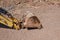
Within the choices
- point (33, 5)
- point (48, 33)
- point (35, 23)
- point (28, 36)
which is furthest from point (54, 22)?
point (33, 5)

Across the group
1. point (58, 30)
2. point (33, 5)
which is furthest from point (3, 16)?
point (33, 5)

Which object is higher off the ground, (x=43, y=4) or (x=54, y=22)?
(x=54, y=22)

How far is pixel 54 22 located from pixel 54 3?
490 centimetres

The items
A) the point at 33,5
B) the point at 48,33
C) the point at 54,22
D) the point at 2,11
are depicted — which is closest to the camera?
the point at 48,33

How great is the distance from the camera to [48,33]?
986 centimetres

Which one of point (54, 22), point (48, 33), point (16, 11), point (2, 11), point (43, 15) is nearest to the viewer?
point (48, 33)

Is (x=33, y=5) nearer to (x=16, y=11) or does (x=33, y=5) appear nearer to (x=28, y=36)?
(x=16, y=11)

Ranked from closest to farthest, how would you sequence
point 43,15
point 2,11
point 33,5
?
1. point 2,11
2. point 43,15
3. point 33,5

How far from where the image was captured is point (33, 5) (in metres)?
16.5

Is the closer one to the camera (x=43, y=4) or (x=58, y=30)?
(x=58, y=30)

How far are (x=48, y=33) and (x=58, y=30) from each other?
2.16 feet

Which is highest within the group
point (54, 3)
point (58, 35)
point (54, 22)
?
point (58, 35)

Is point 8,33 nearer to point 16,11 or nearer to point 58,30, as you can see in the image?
point 58,30

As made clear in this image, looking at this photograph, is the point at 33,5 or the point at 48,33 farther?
the point at 33,5
